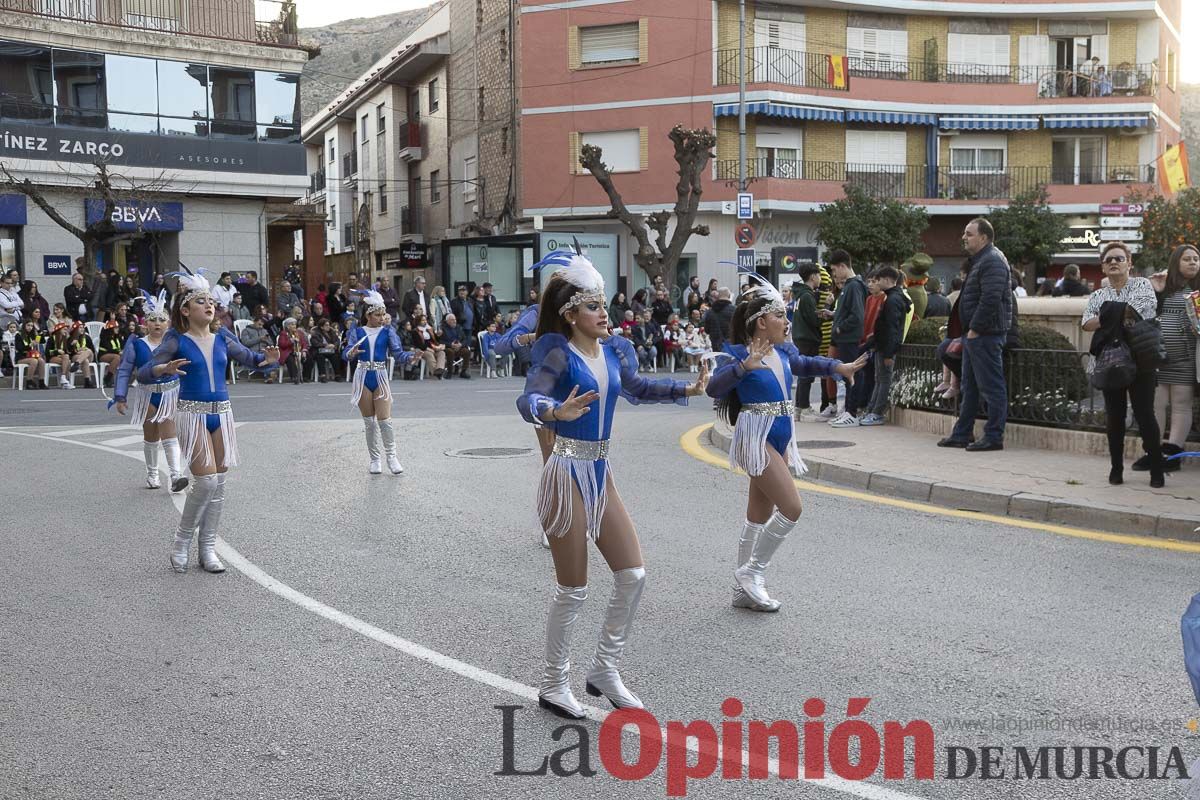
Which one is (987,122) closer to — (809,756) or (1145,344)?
(1145,344)

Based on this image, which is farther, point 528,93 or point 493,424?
point 528,93

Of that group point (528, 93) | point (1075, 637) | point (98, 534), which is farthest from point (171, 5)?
point (1075, 637)

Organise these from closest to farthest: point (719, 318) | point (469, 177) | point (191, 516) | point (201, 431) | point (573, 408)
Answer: point (573, 408) → point (191, 516) → point (201, 431) → point (719, 318) → point (469, 177)

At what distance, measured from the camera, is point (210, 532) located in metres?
7.85

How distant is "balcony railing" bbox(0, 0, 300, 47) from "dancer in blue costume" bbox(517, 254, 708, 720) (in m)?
29.4

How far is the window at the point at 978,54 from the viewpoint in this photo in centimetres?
4366

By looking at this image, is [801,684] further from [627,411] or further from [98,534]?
[627,411]

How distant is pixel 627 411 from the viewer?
59.9ft

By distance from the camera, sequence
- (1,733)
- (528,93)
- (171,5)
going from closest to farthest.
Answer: (1,733) < (171,5) < (528,93)

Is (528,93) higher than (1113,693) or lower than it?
higher

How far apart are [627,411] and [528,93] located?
2522cm

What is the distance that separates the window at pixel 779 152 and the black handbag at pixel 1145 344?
32178 mm

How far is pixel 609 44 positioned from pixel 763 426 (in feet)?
119

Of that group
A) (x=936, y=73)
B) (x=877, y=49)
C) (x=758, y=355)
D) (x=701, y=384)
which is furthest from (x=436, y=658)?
(x=936, y=73)
